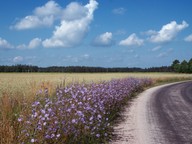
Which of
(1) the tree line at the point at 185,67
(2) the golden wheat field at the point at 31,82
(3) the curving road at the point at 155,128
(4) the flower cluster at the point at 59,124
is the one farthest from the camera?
(1) the tree line at the point at 185,67

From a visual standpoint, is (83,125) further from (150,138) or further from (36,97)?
(36,97)

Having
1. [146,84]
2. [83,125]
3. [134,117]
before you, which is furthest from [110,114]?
[146,84]

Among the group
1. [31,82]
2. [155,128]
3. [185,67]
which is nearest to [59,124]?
[155,128]

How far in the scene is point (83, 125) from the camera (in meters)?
7.93

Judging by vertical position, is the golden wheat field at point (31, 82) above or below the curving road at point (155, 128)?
above

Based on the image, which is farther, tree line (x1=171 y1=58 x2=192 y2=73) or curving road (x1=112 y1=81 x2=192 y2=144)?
tree line (x1=171 y1=58 x2=192 y2=73)

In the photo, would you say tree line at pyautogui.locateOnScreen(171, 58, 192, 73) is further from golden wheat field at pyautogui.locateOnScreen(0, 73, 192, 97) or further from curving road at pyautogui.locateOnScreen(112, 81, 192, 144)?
curving road at pyautogui.locateOnScreen(112, 81, 192, 144)

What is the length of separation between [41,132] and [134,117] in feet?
24.0

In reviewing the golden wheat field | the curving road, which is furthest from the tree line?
the curving road

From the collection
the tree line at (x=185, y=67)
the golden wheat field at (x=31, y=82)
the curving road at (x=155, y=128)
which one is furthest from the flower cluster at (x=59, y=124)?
the tree line at (x=185, y=67)

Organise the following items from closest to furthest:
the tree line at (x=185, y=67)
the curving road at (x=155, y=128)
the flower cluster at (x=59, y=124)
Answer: the flower cluster at (x=59, y=124), the curving road at (x=155, y=128), the tree line at (x=185, y=67)

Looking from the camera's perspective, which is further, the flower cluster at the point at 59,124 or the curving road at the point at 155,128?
the curving road at the point at 155,128

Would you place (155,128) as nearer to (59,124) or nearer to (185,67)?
(59,124)

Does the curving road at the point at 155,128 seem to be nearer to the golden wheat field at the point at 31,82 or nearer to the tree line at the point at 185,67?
the golden wheat field at the point at 31,82
